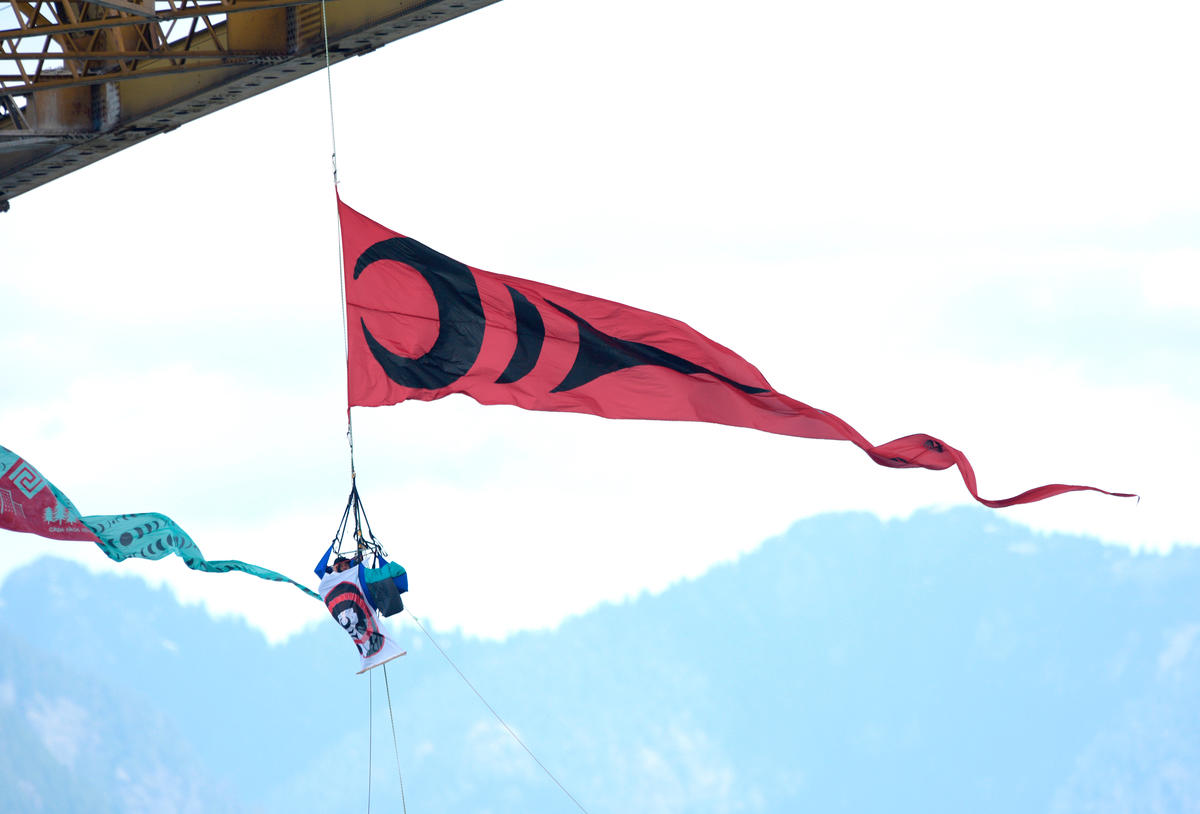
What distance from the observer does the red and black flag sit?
17844mm

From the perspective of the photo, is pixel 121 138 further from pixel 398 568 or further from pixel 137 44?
pixel 398 568

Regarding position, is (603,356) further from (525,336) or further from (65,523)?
(65,523)

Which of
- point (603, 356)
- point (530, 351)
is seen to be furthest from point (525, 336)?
point (603, 356)

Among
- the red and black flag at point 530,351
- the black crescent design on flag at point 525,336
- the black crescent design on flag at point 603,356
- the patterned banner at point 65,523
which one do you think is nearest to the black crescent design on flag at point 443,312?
the red and black flag at point 530,351

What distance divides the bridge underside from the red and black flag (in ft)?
6.98

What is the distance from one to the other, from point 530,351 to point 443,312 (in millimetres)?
1192

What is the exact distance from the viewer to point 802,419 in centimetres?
1820

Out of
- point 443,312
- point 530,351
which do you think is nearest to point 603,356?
point 530,351

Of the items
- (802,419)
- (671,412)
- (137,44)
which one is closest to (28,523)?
(137,44)

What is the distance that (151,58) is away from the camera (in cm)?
1767

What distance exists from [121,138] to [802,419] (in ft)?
32.9

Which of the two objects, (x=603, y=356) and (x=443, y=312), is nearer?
(x=443, y=312)

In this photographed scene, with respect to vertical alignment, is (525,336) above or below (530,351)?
above

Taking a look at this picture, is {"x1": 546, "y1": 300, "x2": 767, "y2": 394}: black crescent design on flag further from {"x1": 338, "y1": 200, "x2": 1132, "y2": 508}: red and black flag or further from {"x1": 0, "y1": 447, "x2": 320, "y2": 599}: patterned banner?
{"x1": 0, "y1": 447, "x2": 320, "y2": 599}: patterned banner
